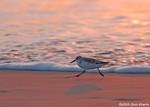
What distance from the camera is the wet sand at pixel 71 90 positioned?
6.42 metres

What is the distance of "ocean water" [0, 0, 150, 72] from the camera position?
9.52m

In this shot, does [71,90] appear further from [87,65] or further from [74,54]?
[74,54]

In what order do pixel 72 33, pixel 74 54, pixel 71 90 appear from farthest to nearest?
pixel 72 33 → pixel 74 54 → pixel 71 90

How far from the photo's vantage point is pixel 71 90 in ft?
23.6

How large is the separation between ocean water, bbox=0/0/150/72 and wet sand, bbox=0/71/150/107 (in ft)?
2.01

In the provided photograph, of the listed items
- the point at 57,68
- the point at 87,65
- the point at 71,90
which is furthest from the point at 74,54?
the point at 71,90

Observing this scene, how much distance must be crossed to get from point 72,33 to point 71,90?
5066 mm

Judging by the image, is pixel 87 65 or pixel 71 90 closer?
pixel 71 90

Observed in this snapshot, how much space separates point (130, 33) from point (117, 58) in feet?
9.07

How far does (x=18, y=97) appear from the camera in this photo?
6723mm

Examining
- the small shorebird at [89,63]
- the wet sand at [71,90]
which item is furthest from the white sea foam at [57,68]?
the small shorebird at [89,63]

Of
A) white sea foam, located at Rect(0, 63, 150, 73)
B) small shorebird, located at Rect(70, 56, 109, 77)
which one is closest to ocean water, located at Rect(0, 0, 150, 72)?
white sea foam, located at Rect(0, 63, 150, 73)

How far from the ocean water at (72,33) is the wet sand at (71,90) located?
613 mm

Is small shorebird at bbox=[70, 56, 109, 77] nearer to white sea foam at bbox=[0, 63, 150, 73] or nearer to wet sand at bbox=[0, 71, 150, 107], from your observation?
wet sand at bbox=[0, 71, 150, 107]
